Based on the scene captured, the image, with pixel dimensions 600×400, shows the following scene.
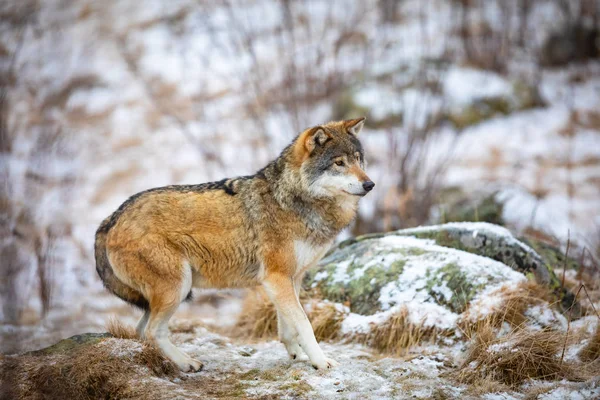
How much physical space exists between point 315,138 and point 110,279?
2348mm

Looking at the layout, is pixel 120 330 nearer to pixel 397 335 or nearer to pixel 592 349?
pixel 397 335

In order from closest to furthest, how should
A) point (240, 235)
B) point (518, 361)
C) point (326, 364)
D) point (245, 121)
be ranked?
point (518, 361), point (326, 364), point (240, 235), point (245, 121)

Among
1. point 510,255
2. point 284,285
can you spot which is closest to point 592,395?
point 510,255

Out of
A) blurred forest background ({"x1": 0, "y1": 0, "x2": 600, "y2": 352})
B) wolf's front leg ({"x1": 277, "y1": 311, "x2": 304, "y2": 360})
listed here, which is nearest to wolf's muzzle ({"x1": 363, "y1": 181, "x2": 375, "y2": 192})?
wolf's front leg ({"x1": 277, "y1": 311, "x2": 304, "y2": 360})

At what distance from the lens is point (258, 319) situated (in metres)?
6.76

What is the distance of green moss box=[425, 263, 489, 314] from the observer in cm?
598

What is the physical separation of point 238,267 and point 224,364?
0.94m

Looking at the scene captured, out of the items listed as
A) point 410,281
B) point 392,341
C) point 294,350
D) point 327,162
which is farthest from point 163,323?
point 410,281

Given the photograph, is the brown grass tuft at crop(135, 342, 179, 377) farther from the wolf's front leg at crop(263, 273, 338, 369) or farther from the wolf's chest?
the wolf's chest

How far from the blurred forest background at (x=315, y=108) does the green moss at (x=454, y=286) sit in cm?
232

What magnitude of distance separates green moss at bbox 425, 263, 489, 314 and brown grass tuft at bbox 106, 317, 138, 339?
10.2 feet

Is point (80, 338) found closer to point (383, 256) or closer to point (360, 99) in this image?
point (383, 256)

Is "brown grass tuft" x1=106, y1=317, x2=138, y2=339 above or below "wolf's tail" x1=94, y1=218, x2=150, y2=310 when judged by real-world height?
below

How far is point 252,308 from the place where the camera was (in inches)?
272
